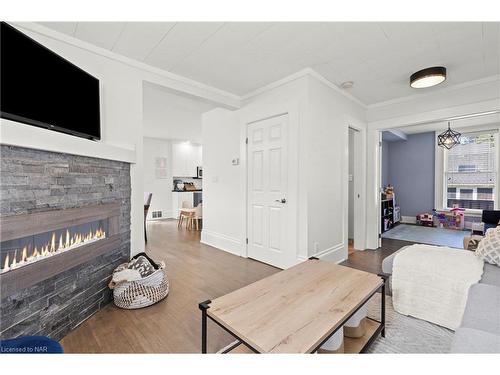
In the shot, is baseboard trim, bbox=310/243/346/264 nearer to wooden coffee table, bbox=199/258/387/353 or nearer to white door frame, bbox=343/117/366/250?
white door frame, bbox=343/117/366/250

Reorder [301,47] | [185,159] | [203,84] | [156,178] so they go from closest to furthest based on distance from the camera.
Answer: [301,47], [203,84], [156,178], [185,159]

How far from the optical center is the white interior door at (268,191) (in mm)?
2957

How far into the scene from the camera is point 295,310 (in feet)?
4.06

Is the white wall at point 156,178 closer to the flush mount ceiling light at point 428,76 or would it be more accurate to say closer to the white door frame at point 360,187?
the white door frame at point 360,187

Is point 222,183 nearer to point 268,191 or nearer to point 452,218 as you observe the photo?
point 268,191

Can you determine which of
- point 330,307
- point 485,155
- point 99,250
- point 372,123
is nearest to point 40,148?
point 99,250

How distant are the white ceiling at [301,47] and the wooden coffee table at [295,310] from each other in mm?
2032

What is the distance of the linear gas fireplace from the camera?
1.31m

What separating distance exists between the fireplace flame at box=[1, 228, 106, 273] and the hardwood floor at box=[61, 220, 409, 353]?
0.63 metres

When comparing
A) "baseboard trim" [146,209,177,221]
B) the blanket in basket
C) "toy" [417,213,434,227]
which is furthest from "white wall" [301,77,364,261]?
"baseboard trim" [146,209,177,221]

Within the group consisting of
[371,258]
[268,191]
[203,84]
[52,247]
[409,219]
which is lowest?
[371,258]

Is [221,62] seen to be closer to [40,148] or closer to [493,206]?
[40,148]

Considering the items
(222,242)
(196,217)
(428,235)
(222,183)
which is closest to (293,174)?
(222,183)

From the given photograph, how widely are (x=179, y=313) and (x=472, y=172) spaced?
7.10 metres
